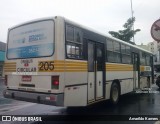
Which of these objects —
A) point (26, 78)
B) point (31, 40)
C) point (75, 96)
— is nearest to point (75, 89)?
point (75, 96)

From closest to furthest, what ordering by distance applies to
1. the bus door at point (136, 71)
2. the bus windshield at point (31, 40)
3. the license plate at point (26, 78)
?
the bus windshield at point (31, 40) → the license plate at point (26, 78) → the bus door at point (136, 71)

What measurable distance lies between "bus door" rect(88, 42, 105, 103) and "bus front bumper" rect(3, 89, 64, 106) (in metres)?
1.87

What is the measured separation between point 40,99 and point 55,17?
8.20 feet

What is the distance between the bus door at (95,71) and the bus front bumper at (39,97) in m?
1.87

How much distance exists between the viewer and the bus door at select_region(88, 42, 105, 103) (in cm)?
920

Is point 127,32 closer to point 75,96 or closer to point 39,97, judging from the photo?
point 75,96

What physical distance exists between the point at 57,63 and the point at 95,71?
2.47 m

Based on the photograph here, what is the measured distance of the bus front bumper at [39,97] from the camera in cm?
736

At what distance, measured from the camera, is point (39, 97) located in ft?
25.6

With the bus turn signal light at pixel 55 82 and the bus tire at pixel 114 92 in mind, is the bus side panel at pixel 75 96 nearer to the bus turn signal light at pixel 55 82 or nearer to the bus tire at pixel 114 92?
the bus turn signal light at pixel 55 82

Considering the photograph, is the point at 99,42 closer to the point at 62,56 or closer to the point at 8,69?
the point at 62,56

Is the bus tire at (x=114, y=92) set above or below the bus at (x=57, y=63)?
below

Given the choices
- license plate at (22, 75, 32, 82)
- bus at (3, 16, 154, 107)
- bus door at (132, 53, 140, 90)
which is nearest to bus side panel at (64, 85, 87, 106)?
bus at (3, 16, 154, 107)

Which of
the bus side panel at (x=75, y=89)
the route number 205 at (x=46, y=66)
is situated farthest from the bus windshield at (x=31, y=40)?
the bus side panel at (x=75, y=89)
